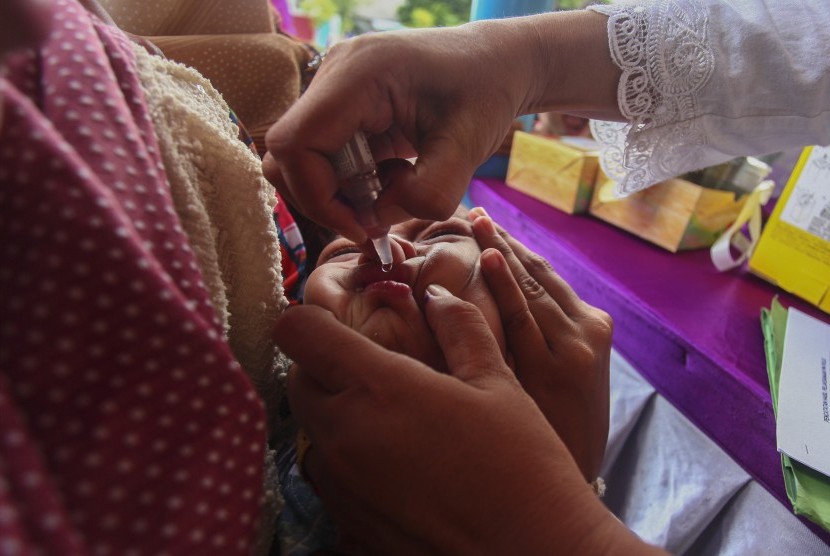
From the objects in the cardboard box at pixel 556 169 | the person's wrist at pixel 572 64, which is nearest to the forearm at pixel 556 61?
the person's wrist at pixel 572 64

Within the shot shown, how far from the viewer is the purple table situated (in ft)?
2.11

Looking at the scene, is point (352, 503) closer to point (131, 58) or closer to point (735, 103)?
point (131, 58)

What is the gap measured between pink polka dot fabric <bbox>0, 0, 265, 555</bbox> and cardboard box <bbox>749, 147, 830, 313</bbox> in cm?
95

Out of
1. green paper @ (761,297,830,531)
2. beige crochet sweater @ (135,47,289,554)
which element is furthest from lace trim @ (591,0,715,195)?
beige crochet sweater @ (135,47,289,554)

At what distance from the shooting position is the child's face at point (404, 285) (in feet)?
1.48

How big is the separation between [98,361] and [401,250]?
1.23ft

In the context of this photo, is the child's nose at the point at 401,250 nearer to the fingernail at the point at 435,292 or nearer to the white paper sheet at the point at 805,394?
the fingernail at the point at 435,292

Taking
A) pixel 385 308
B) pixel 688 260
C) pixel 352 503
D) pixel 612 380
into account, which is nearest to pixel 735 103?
pixel 688 260

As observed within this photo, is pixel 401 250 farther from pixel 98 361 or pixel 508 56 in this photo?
pixel 98 361

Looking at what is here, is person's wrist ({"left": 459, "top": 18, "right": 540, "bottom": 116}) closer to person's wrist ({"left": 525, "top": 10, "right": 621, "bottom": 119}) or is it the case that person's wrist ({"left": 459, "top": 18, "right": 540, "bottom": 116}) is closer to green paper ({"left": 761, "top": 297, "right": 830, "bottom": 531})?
person's wrist ({"left": 525, "top": 10, "right": 621, "bottom": 119})

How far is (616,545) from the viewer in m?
0.32

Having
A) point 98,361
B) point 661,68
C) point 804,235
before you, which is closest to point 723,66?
point 661,68

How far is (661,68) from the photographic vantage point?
66 centimetres

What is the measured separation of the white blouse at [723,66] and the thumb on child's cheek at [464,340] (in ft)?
1.49
